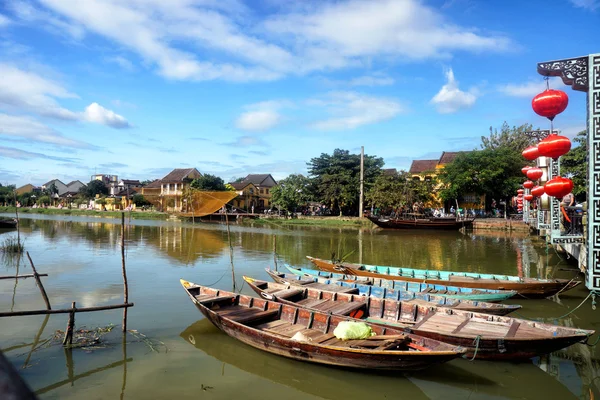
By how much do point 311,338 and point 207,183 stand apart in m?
45.8

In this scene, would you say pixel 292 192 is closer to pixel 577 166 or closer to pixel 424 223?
pixel 424 223

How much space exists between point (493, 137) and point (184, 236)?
35809 millimetres

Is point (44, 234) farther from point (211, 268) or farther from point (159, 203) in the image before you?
point (159, 203)

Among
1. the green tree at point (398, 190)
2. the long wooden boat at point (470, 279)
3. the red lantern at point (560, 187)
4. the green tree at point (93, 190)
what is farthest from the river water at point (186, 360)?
the green tree at point (93, 190)

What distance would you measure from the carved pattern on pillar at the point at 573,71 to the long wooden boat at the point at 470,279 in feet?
18.4

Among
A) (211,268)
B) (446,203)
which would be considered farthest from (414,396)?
(446,203)

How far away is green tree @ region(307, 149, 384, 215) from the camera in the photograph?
41.9 m

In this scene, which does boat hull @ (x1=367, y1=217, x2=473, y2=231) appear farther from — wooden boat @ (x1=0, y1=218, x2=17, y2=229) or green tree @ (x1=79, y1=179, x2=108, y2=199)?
green tree @ (x1=79, y1=179, x2=108, y2=199)

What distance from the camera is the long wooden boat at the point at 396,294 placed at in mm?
8724

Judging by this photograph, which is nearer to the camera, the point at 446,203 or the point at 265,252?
the point at 265,252

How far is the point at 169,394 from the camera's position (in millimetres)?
6457

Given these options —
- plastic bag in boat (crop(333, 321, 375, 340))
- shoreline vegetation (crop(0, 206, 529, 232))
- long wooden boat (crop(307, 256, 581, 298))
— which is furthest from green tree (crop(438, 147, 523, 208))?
plastic bag in boat (crop(333, 321, 375, 340))

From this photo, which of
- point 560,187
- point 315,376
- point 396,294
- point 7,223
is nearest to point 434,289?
point 396,294

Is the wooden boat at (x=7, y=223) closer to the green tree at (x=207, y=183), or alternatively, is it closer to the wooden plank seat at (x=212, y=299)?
the green tree at (x=207, y=183)
